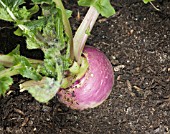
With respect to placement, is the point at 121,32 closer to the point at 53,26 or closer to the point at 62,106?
the point at 62,106

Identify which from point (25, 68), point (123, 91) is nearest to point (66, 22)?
point (25, 68)

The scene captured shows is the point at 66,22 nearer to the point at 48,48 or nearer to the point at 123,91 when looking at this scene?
the point at 48,48

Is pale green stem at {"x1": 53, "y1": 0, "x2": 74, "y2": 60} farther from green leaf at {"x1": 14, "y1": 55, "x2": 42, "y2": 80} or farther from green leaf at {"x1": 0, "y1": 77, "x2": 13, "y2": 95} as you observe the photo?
green leaf at {"x1": 0, "y1": 77, "x2": 13, "y2": 95}

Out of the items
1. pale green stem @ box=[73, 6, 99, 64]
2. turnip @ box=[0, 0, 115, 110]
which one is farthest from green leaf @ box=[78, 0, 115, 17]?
pale green stem @ box=[73, 6, 99, 64]

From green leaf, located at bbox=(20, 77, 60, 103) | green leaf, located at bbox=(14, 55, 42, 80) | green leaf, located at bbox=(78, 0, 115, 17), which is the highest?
green leaf, located at bbox=(78, 0, 115, 17)

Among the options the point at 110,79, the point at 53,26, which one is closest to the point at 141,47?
the point at 110,79
